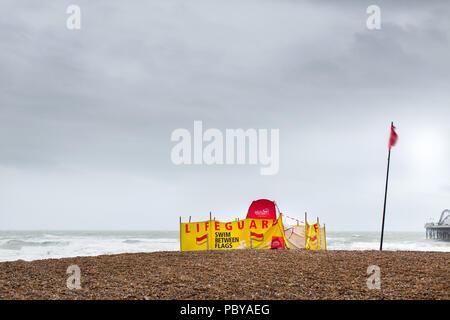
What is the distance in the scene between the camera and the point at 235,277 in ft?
35.9

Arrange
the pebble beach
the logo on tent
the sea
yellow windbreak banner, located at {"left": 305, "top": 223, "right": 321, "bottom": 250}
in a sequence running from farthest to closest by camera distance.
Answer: the sea, yellow windbreak banner, located at {"left": 305, "top": 223, "right": 321, "bottom": 250}, the logo on tent, the pebble beach

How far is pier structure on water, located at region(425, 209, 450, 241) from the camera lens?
74.3m

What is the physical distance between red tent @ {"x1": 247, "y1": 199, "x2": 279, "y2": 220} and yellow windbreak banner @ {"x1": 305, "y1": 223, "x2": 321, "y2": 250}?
7.27ft

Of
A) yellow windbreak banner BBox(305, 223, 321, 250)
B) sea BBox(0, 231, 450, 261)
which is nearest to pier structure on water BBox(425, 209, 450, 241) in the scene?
sea BBox(0, 231, 450, 261)

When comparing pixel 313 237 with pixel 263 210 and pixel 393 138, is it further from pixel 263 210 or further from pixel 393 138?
pixel 393 138

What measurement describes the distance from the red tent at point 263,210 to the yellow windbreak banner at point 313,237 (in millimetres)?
2215

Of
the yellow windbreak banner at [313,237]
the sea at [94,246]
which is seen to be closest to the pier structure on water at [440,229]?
the sea at [94,246]

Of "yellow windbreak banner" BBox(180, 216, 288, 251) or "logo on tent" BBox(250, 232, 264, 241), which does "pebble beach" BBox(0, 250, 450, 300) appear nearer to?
"yellow windbreak banner" BBox(180, 216, 288, 251)

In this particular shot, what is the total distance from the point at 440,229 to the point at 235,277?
80.6 metres

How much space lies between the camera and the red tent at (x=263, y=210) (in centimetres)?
2331

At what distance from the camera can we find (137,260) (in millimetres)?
13844

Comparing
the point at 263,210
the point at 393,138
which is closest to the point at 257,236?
the point at 263,210

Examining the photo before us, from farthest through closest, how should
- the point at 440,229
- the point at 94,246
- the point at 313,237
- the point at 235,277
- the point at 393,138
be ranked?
the point at 440,229 → the point at 94,246 → the point at 313,237 → the point at 393,138 → the point at 235,277
